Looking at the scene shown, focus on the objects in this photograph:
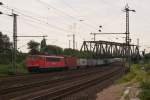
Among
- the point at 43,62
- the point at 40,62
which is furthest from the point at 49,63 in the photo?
the point at 40,62

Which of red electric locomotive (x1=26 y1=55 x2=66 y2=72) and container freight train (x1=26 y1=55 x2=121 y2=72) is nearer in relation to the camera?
red electric locomotive (x1=26 y1=55 x2=66 y2=72)

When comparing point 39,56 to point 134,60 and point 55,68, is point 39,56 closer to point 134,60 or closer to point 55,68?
point 55,68

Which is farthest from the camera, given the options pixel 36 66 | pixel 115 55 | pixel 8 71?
pixel 115 55

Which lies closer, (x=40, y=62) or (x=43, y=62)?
(x=40, y=62)

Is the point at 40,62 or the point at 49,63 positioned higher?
the point at 40,62

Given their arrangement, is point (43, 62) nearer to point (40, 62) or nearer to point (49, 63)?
point (40, 62)

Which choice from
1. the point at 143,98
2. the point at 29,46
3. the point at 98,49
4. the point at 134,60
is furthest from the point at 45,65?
the point at 98,49

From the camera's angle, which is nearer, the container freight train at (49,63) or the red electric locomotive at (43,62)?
the red electric locomotive at (43,62)

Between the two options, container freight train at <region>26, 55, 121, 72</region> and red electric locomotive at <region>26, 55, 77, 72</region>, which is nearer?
red electric locomotive at <region>26, 55, 77, 72</region>

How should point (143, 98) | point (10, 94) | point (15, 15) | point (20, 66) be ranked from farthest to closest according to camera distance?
point (20, 66) → point (15, 15) → point (10, 94) → point (143, 98)

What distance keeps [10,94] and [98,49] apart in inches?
4521

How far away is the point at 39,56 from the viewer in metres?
58.6

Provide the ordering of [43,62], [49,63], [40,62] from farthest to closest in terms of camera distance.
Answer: [49,63] → [43,62] → [40,62]

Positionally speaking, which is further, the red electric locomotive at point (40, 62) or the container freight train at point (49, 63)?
the container freight train at point (49, 63)
